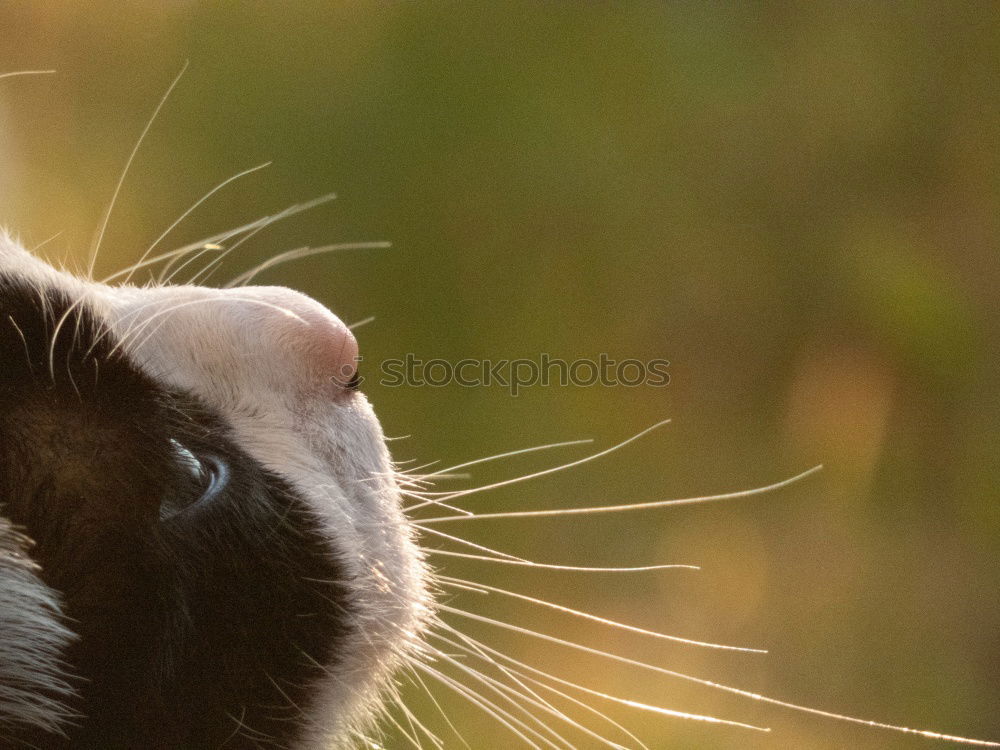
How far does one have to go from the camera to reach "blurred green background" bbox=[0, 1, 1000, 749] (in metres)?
2.12

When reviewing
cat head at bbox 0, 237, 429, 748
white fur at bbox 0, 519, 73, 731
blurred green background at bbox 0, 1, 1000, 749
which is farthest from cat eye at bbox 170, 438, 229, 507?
blurred green background at bbox 0, 1, 1000, 749

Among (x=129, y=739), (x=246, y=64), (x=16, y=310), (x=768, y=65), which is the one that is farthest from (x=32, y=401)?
(x=768, y=65)

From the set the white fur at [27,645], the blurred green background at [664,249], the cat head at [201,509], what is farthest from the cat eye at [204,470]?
the blurred green background at [664,249]

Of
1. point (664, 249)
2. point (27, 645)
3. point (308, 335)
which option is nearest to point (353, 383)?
point (308, 335)

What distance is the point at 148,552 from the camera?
69cm

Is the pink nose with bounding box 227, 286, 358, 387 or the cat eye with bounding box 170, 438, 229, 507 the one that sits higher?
the pink nose with bounding box 227, 286, 358, 387

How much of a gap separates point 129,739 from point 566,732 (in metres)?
1.62

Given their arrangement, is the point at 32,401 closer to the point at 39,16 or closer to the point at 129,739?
the point at 129,739

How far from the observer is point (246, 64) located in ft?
7.85

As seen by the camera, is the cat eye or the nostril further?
the nostril

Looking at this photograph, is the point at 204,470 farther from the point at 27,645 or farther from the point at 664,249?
the point at 664,249

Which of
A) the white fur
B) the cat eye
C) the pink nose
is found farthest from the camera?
the pink nose

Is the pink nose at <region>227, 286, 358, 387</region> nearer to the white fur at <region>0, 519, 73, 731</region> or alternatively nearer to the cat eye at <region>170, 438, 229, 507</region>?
the cat eye at <region>170, 438, 229, 507</region>

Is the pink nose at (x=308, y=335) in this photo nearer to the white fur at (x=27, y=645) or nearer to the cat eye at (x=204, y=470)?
the cat eye at (x=204, y=470)
